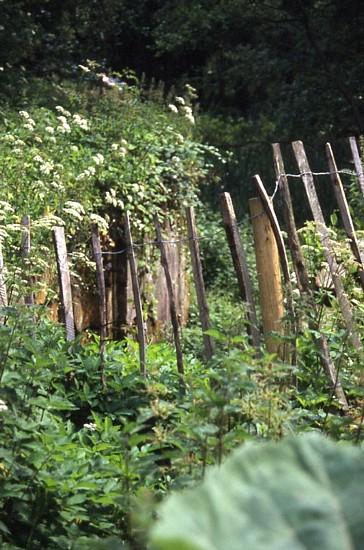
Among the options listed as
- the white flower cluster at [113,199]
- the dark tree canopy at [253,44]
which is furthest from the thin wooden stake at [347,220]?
the dark tree canopy at [253,44]

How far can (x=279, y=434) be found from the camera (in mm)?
3141

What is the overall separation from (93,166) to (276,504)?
7.07 meters

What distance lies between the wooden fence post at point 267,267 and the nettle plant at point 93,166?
0.86 metres

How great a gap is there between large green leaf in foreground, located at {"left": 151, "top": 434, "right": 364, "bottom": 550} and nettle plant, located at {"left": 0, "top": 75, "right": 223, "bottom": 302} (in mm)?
3833

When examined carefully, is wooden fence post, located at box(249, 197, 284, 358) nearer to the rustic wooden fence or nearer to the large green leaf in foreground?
the rustic wooden fence

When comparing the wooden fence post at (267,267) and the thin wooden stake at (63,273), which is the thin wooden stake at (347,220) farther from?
the thin wooden stake at (63,273)

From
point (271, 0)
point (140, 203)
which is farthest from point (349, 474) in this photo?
point (271, 0)

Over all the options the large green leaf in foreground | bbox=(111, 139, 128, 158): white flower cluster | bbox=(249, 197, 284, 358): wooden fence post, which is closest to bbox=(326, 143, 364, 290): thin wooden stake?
bbox=(249, 197, 284, 358): wooden fence post

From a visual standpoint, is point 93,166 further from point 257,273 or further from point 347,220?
point 257,273

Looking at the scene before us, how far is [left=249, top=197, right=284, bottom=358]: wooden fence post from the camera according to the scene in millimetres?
5250

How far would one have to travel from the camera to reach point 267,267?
5297mm

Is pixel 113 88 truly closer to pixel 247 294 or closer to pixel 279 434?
pixel 247 294

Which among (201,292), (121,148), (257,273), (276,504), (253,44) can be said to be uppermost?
(253,44)

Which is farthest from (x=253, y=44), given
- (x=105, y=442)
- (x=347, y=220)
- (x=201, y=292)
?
(x=105, y=442)
